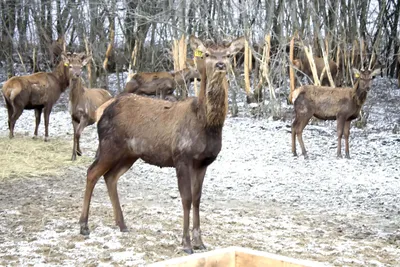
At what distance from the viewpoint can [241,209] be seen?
900 cm

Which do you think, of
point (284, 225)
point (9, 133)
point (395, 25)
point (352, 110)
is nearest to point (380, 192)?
point (284, 225)

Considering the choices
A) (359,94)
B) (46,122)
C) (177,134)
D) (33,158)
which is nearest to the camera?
(177,134)

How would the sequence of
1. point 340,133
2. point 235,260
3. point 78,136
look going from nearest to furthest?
point 235,260 → point 78,136 → point 340,133

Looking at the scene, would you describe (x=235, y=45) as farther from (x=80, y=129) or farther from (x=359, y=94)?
(x=359, y=94)

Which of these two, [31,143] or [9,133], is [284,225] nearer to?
[31,143]

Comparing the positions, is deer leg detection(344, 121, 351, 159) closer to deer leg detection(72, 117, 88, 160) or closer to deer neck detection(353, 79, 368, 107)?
deer neck detection(353, 79, 368, 107)

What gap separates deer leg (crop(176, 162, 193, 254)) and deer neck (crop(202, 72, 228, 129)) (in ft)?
1.51

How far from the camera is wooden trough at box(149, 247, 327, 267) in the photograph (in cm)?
314

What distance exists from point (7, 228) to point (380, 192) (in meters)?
5.35

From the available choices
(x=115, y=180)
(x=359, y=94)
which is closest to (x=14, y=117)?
(x=359, y=94)

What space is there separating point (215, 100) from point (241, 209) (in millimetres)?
2673

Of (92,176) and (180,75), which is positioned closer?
(92,176)

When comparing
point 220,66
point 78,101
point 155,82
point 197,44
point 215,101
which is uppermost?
point 197,44

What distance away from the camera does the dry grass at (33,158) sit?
11.0 meters
